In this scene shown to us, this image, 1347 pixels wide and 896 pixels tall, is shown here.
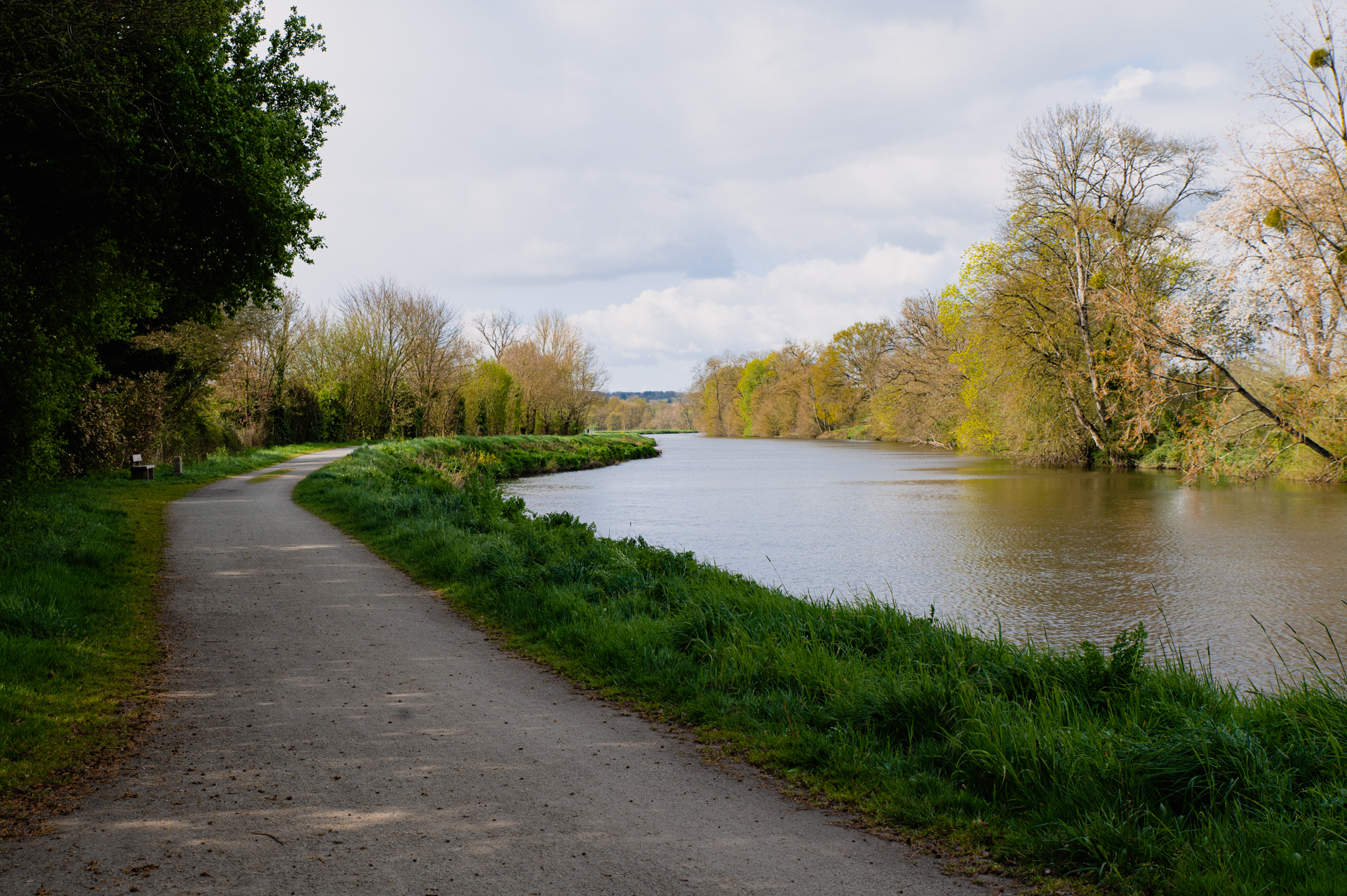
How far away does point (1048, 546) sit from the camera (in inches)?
575

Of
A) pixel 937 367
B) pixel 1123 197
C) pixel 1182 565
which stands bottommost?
pixel 1182 565

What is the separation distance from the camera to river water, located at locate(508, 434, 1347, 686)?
914cm

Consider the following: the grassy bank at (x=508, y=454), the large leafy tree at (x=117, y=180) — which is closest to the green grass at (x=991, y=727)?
the large leafy tree at (x=117, y=180)

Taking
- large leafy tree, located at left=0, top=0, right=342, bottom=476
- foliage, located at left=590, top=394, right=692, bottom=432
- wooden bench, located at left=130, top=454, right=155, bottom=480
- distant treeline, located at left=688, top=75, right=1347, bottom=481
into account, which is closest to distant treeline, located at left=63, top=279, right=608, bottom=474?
wooden bench, located at left=130, top=454, right=155, bottom=480

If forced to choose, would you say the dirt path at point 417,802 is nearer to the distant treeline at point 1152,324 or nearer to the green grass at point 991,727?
the green grass at point 991,727

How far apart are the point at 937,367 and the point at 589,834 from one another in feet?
151

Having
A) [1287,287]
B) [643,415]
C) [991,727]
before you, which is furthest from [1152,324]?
[643,415]

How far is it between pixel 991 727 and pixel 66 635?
6.66 m

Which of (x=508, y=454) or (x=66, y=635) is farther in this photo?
(x=508, y=454)

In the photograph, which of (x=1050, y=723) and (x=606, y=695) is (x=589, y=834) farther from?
(x=1050, y=723)

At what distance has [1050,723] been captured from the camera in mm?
4324

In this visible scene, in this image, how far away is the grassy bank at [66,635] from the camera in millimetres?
4453

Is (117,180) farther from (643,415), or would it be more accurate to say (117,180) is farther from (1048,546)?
(643,415)

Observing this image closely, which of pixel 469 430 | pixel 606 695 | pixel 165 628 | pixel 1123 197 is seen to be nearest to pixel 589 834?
pixel 606 695
